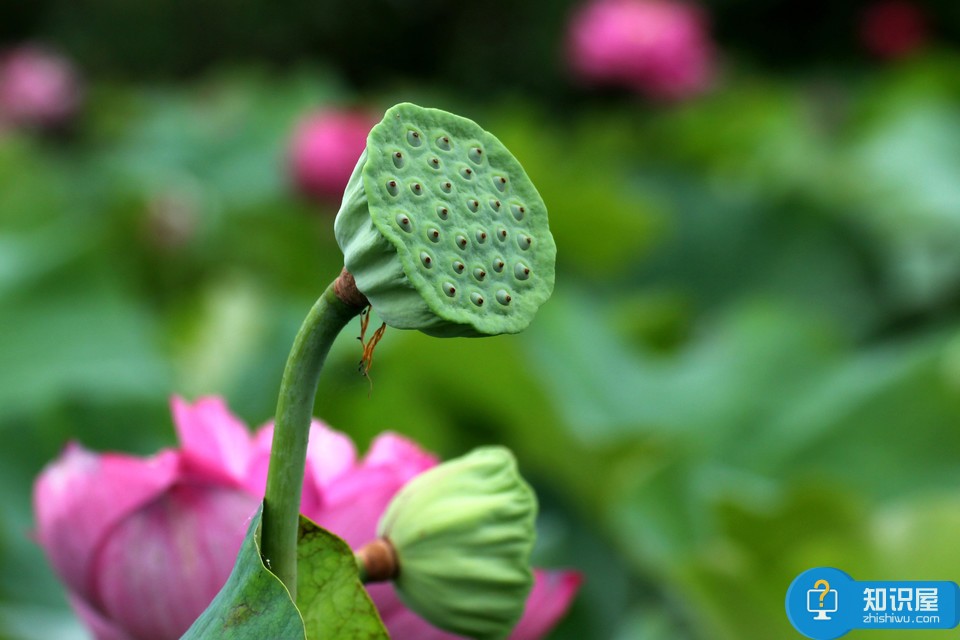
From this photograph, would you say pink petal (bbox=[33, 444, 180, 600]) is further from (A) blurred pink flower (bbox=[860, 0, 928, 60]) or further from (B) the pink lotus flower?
(A) blurred pink flower (bbox=[860, 0, 928, 60])

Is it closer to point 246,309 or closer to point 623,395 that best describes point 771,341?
point 623,395

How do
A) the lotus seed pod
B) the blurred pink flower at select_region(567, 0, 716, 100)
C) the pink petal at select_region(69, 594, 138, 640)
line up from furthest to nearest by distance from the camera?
the blurred pink flower at select_region(567, 0, 716, 100), the pink petal at select_region(69, 594, 138, 640), the lotus seed pod

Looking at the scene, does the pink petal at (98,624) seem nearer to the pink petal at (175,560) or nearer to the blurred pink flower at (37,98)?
the pink petal at (175,560)

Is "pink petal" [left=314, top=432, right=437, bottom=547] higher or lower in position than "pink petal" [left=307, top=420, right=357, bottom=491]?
lower

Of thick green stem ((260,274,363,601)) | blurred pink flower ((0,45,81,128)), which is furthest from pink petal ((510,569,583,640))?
blurred pink flower ((0,45,81,128))

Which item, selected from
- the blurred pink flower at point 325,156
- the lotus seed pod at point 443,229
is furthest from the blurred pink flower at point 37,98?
the lotus seed pod at point 443,229

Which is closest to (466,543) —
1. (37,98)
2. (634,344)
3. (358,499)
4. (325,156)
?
(358,499)

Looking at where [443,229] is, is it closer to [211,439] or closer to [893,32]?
[211,439]

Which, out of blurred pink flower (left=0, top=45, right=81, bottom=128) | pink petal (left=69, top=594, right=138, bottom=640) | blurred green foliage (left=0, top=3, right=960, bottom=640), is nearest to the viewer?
Result: pink petal (left=69, top=594, right=138, bottom=640)
